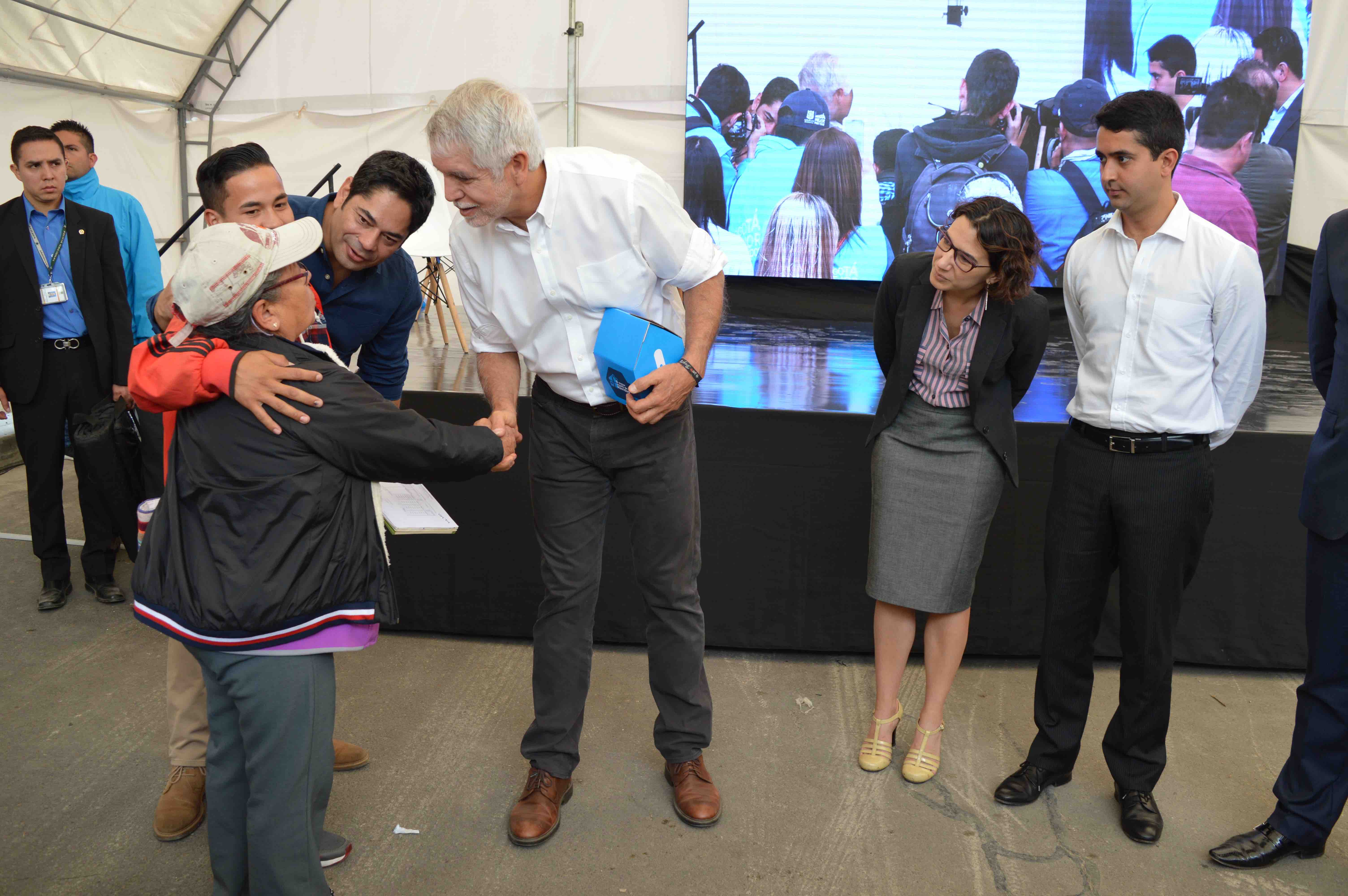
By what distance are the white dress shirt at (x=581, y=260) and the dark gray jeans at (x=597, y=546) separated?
0.10m

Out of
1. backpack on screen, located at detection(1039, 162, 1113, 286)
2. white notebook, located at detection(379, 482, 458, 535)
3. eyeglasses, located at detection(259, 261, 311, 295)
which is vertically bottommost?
white notebook, located at detection(379, 482, 458, 535)

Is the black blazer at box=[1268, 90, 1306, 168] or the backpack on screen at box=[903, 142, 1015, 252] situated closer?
the black blazer at box=[1268, 90, 1306, 168]

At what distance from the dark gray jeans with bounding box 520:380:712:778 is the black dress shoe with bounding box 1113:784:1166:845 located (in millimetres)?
910

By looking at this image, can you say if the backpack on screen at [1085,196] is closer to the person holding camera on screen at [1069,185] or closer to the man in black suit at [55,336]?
the person holding camera on screen at [1069,185]

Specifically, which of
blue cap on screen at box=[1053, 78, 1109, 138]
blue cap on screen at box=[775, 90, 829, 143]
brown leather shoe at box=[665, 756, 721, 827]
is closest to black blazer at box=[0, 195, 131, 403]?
brown leather shoe at box=[665, 756, 721, 827]

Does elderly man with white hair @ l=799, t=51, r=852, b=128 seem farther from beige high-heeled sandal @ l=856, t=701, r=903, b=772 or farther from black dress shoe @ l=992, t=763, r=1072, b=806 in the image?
black dress shoe @ l=992, t=763, r=1072, b=806

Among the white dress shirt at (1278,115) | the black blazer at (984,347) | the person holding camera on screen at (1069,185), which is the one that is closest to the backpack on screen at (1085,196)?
the person holding camera on screen at (1069,185)

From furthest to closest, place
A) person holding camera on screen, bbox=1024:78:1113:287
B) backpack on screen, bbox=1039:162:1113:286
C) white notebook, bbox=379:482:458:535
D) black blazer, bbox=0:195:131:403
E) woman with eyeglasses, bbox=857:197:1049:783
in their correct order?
1. backpack on screen, bbox=1039:162:1113:286
2. person holding camera on screen, bbox=1024:78:1113:287
3. black blazer, bbox=0:195:131:403
4. woman with eyeglasses, bbox=857:197:1049:783
5. white notebook, bbox=379:482:458:535

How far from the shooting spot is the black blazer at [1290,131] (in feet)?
19.8

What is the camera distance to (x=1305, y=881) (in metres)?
1.83

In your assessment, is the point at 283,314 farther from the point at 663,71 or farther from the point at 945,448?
the point at 663,71

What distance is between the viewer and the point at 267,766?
4.64 ft

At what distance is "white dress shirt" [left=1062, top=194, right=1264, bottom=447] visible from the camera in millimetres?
1862

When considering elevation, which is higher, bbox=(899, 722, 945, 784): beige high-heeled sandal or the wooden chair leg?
the wooden chair leg
